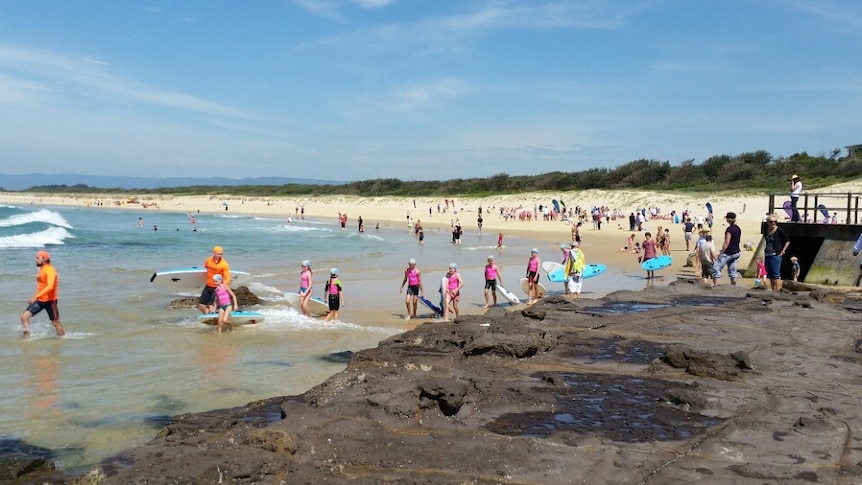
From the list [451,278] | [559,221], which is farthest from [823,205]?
[559,221]

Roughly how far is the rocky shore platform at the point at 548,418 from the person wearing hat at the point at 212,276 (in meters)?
4.13

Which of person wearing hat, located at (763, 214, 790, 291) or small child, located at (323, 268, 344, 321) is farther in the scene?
person wearing hat, located at (763, 214, 790, 291)

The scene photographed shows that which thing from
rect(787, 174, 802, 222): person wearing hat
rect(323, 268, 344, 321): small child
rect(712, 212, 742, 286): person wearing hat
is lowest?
rect(323, 268, 344, 321): small child

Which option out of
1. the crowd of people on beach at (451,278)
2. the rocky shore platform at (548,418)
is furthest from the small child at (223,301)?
the rocky shore platform at (548,418)

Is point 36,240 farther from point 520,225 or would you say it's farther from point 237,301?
point 520,225

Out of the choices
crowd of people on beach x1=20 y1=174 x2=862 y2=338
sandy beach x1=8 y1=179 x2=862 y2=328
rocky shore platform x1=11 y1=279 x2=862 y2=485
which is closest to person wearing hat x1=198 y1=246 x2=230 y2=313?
crowd of people on beach x1=20 y1=174 x2=862 y2=338

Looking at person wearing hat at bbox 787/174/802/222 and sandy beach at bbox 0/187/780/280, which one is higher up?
person wearing hat at bbox 787/174/802/222

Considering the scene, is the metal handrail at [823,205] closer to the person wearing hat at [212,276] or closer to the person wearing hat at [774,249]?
the person wearing hat at [774,249]

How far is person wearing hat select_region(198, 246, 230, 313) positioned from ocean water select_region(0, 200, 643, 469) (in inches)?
14.7

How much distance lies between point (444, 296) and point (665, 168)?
213ft

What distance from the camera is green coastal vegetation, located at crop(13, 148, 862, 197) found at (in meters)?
54.0

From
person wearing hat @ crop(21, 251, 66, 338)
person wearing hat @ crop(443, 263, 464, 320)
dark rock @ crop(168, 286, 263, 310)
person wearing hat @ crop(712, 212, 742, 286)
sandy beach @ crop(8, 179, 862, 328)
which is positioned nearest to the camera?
person wearing hat @ crop(21, 251, 66, 338)

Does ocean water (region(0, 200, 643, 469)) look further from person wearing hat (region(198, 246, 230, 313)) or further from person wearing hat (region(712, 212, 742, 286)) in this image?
person wearing hat (region(712, 212, 742, 286))

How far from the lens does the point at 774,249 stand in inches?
548
